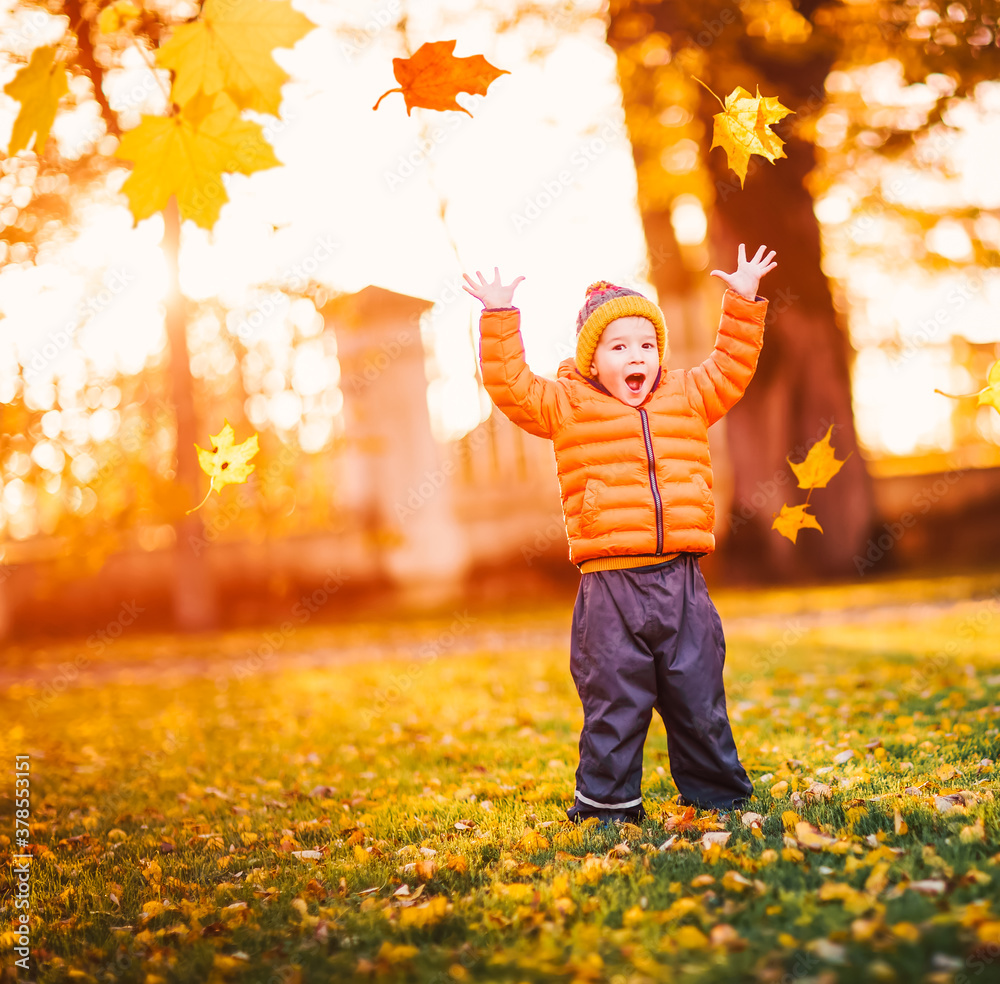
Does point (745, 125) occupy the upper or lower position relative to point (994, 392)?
upper

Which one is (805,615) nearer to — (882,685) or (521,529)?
(882,685)

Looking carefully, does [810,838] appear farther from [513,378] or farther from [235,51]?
[235,51]

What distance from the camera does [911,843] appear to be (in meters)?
2.70

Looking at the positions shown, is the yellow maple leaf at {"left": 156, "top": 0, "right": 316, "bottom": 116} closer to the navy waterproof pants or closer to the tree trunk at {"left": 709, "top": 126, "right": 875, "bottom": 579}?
the navy waterproof pants

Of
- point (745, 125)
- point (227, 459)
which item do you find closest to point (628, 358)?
point (745, 125)

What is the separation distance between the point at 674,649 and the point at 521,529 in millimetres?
11587

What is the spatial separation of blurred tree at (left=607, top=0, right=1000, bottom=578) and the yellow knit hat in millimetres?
4384

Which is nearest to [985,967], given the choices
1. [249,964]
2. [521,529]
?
[249,964]

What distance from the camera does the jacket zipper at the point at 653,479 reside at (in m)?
3.15

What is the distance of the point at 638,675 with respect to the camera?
3135 millimetres

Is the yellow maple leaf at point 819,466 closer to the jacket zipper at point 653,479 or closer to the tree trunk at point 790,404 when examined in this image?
the jacket zipper at point 653,479

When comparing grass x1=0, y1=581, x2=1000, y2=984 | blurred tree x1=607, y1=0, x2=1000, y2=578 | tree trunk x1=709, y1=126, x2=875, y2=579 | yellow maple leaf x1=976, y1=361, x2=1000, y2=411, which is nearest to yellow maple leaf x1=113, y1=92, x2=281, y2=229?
grass x1=0, y1=581, x2=1000, y2=984

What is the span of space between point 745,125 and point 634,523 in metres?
1.44

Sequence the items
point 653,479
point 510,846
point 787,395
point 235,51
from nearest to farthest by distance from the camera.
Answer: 1. point 235,51
2. point 510,846
3. point 653,479
4. point 787,395
